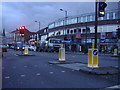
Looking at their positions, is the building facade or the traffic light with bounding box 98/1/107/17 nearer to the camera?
the traffic light with bounding box 98/1/107/17

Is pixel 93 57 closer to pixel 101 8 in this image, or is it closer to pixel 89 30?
pixel 101 8

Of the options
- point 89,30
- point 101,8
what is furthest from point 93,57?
point 89,30

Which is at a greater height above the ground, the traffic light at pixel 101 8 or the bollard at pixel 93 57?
the traffic light at pixel 101 8

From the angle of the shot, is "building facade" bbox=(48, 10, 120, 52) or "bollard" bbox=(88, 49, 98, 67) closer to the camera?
"bollard" bbox=(88, 49, 98, 67)

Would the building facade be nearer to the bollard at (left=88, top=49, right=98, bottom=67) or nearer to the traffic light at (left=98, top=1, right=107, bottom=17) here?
the traffic light at (left=98, top=1, right=107, bottom=17)

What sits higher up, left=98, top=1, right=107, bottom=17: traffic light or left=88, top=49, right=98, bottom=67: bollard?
Answer: left=98, top=1, right=107, bottom=17: traffic light

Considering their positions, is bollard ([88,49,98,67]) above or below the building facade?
below

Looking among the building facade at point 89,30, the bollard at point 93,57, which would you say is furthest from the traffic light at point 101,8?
the building facade at point 89,30

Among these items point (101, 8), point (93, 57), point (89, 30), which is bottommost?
point (93, 57)

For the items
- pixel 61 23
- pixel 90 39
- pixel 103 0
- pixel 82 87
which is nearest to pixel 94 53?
pixel 103 0

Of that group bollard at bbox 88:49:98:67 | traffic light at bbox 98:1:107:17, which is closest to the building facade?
traffic light at bbox 98:1:107:17

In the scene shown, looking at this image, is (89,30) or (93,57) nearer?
(93,57)

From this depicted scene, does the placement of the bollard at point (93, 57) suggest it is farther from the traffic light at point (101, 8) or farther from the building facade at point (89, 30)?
the building facade at point (89, 30)

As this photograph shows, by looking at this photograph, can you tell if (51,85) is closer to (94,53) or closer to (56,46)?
(94,53)
